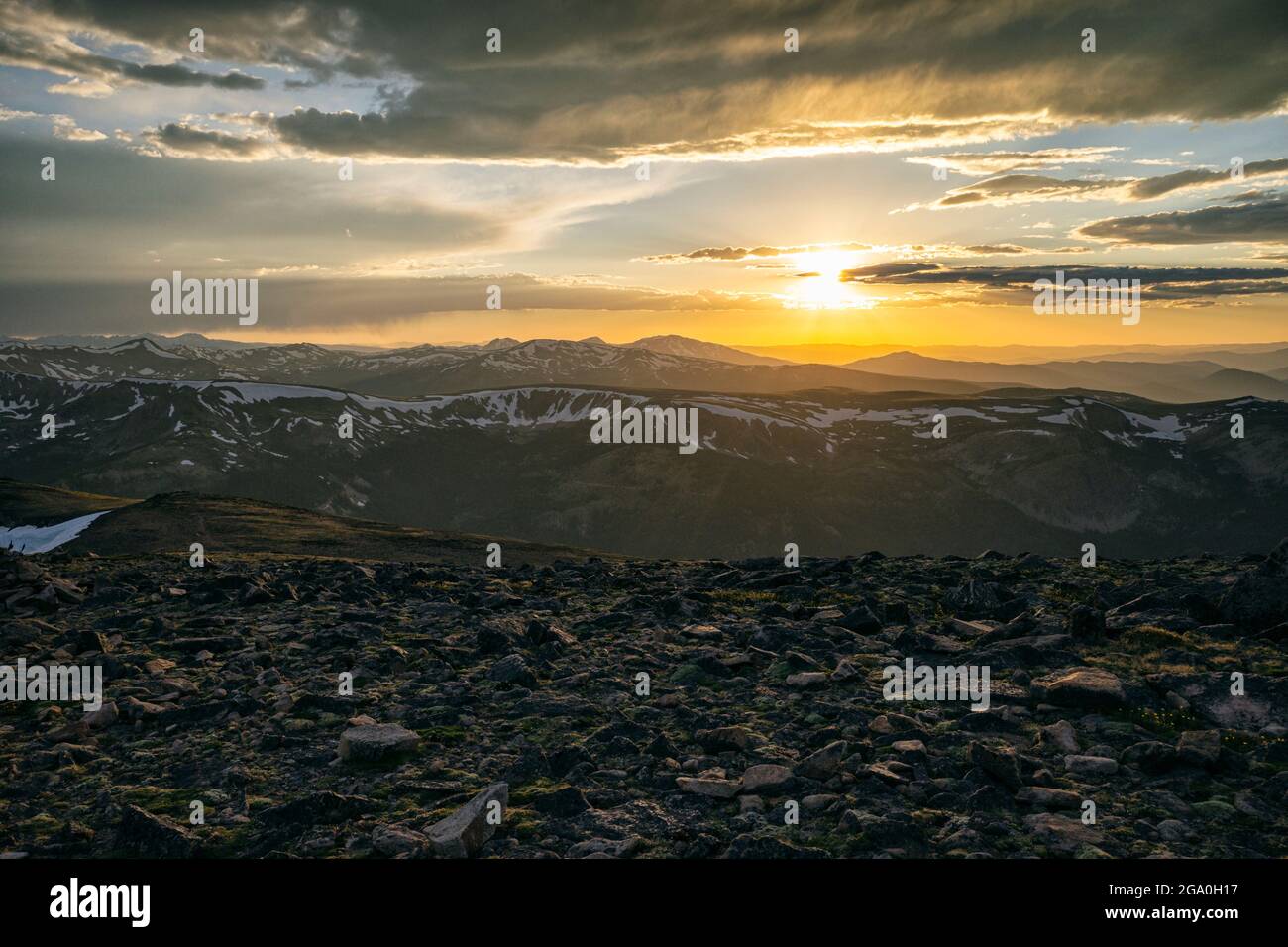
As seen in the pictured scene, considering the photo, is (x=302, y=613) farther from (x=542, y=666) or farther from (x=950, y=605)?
(x=950, y=605)

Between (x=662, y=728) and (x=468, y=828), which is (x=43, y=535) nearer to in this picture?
(x=662, y=728)

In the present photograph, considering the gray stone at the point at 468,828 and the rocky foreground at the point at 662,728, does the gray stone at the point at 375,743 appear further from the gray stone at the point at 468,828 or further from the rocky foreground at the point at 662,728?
the gray stone at the point at 468,828

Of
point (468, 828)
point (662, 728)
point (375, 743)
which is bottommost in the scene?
point (662, 728)

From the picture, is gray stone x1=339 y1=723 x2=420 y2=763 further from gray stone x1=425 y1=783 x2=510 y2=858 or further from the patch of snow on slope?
the patch of snow on slope

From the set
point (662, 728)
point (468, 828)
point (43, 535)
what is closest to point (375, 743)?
point (468, 828)

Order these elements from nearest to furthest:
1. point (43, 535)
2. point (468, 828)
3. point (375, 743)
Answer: point (468, 828)
point (375, 743)
point (43, 535)

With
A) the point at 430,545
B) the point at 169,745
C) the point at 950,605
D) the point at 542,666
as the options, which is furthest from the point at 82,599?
the point at 430,545

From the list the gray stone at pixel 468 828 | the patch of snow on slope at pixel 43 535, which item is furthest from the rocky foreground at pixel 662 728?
the patch of snow on slope at pixel 43 535

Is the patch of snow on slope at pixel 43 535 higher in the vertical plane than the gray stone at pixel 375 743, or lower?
lower
